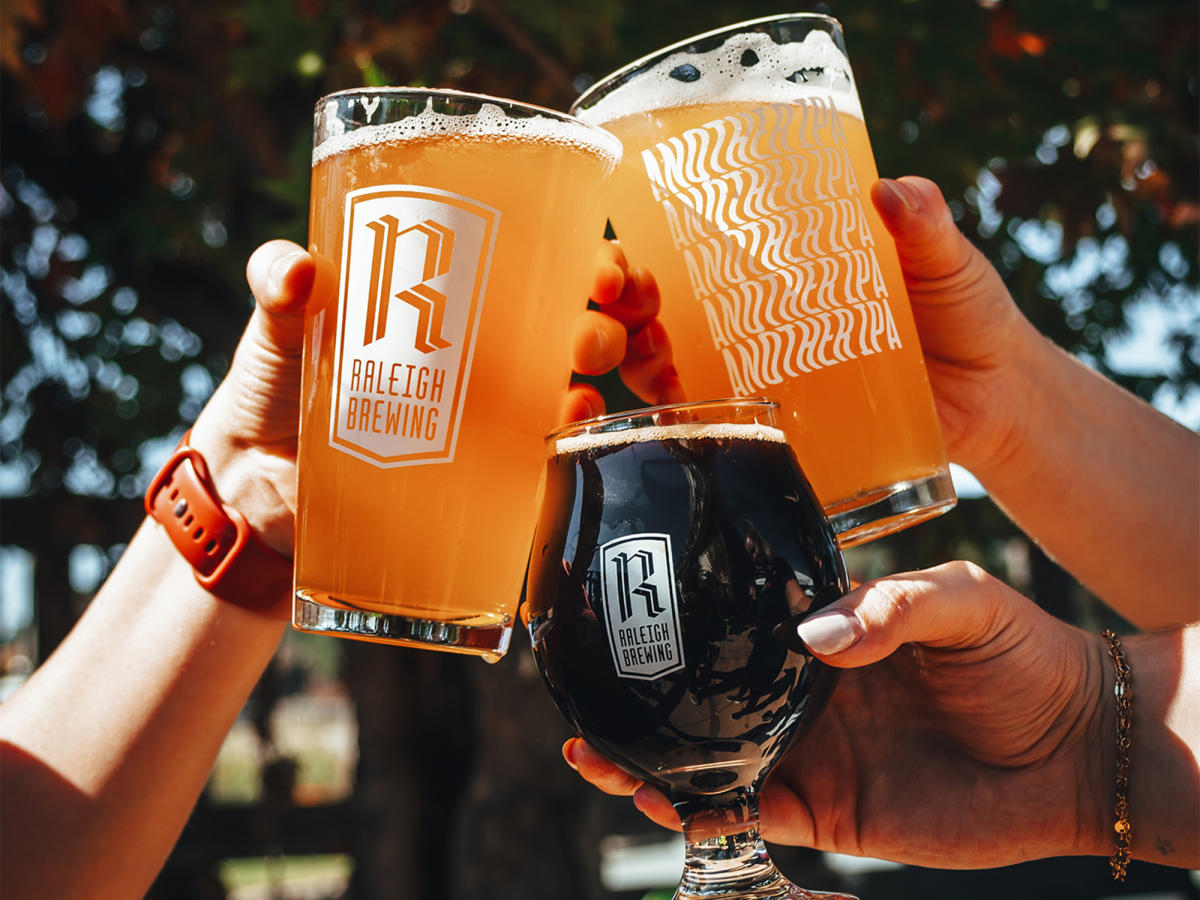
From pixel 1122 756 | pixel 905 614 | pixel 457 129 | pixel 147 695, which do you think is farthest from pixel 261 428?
pixel 1122 756

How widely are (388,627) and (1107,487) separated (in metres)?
1.32

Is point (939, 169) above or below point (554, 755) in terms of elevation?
above

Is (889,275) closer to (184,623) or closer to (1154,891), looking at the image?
(184,623)

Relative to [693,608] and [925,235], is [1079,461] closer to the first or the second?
[925,235]

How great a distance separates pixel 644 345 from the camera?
1.35 metres

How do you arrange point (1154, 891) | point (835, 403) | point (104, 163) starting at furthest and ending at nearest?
point (1154, 891) → point (104, 163) → point (835, 403)

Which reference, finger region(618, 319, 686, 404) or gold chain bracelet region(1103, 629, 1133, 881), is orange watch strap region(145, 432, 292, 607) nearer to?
finger region(618, 319, 686, 404)

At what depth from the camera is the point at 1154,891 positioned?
5.59 metres

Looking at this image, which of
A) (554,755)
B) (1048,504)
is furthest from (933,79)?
(554,755)

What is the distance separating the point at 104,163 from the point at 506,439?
439 cm

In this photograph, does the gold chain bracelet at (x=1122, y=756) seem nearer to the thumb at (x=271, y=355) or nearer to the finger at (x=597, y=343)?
the finger at (x=597, y=343)

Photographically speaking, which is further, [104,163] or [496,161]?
[104,163]

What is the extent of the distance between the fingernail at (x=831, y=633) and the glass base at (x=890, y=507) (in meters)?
0.28

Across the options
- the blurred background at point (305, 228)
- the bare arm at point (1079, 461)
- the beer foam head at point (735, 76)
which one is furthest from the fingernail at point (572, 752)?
the blurred background at point (305, 228)
